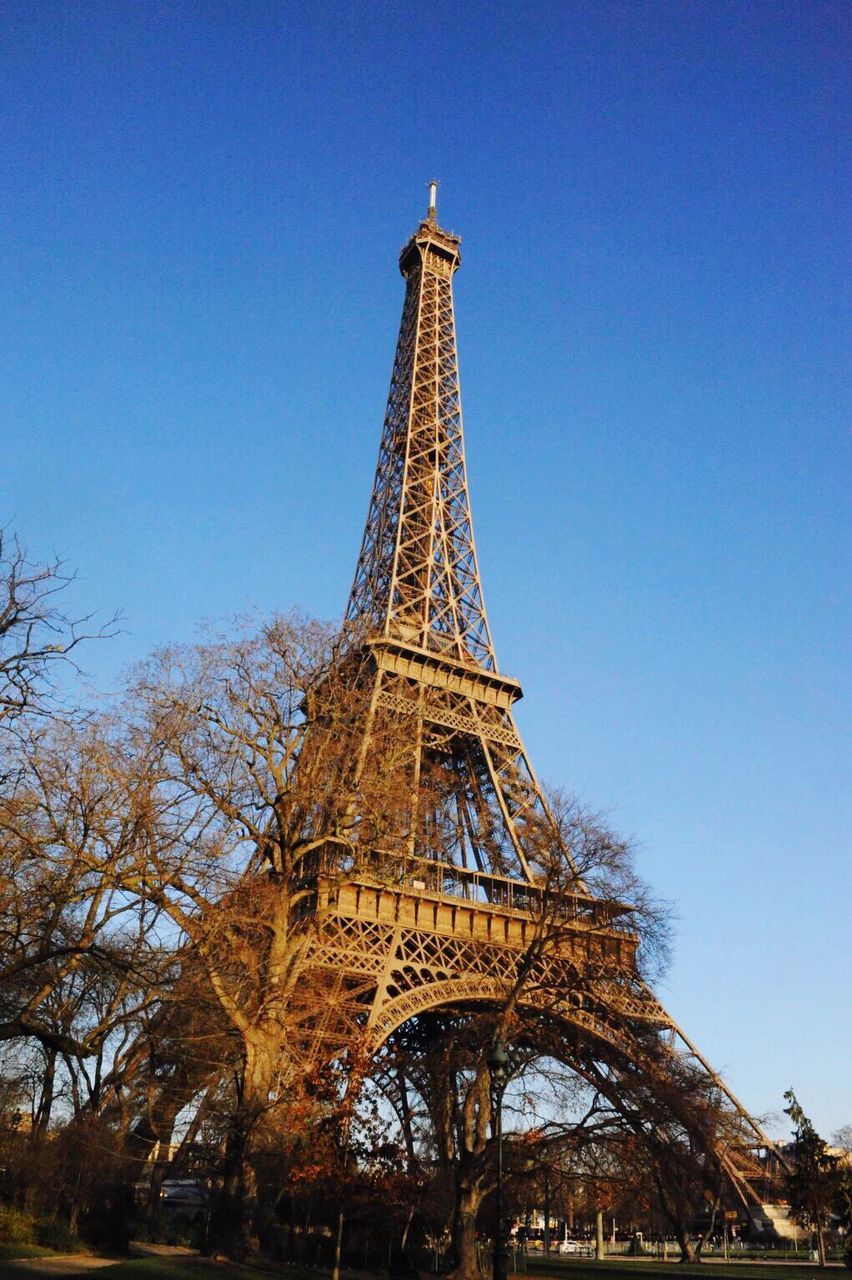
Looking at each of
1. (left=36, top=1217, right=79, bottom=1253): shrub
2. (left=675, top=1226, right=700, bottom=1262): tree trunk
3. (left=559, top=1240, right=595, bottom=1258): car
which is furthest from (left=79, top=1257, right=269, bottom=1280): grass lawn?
(left=559, top=1240, right=595, bottom=1258): car

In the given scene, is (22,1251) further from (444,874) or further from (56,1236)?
(444,874)

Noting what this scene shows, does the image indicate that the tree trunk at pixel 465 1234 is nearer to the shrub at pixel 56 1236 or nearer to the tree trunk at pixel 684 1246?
the shrub at pixel 56 1236

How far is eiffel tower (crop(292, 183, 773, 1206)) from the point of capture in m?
27.1

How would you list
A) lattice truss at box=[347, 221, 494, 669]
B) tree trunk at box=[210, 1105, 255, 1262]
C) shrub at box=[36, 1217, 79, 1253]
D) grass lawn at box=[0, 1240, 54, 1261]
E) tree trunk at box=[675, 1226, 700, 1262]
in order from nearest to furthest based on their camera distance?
grass lawn at box=[0, 1240, 54, 1261] → tree trunk at box=[210, 1105, 255, 1262] → shrub at box=[36, 1217, 79, 1253] → tree trunk at box=[675, 1226, 700, 1262] → lattice truss at box=[347, 221, 494, 669]

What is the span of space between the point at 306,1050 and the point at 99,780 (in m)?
13.7

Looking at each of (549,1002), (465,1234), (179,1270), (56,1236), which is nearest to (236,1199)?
(179,1270)

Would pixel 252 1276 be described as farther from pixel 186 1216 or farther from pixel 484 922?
pixel 186 1216

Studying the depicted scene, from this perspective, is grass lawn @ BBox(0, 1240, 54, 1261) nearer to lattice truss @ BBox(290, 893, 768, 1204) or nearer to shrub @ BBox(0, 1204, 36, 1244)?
shrub @ BBox(0, 1204, 36, 1244)

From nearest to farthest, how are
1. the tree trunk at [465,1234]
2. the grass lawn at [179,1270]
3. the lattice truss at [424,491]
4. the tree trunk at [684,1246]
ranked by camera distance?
the grass lawn at [179,1270]
the tree trunk at [465,1234]
the tree trunk at [684,1246]
the lattice truss at [424,491]

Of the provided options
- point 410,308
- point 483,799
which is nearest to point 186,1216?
point 483,799

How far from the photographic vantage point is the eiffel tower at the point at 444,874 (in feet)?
88.8

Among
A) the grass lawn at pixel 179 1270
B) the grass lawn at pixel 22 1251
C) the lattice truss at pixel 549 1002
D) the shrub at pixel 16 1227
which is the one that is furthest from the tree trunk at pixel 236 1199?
the lattice truss at pixel 549 1002

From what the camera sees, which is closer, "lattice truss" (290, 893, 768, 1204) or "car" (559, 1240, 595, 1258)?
"lattice truss" (290, 893, 768, 1204)

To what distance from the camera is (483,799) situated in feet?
138
